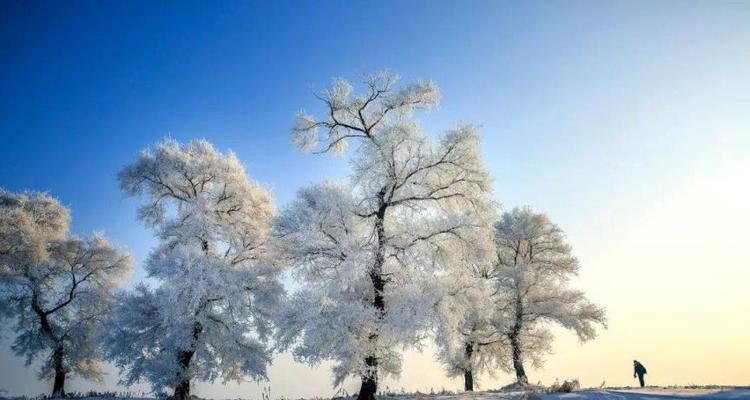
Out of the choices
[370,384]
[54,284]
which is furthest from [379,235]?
[54,284]

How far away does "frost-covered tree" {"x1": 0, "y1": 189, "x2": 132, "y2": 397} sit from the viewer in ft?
82.8

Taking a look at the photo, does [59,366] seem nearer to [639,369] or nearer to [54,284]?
[54,284]

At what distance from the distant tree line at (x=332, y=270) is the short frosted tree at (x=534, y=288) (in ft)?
0.24

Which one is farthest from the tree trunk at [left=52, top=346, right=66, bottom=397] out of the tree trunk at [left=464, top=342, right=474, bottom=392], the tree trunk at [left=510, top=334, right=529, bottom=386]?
the tree trunk at [left=510, top=334, right=529, bottom=386]

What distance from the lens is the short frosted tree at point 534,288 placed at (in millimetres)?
23969

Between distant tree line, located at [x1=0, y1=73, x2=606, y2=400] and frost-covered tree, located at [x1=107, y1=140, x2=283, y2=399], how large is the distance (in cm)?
6

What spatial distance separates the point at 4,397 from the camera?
21.6 metres

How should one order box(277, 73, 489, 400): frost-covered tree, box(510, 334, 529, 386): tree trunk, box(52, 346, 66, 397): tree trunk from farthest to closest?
box(52, 346, 66, 397): tree trunk → box(510, 334, 529, 386): tree trunk → box(277, 73, 489, 400): frost-covered tree

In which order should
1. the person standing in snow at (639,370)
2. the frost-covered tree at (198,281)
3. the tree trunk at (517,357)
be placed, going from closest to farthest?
1. the frost-covered tree at (198,281)
2. the person standing in snow at (639,370)
3. the tree trunk at (517,357)

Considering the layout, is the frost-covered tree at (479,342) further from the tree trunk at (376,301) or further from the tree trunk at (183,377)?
the tree trunk at (183,377)

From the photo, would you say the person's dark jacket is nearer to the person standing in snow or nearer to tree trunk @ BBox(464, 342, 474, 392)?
the person standing in snow

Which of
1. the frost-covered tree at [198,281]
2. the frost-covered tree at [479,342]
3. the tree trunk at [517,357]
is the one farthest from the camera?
the tree trunk at [517,357]

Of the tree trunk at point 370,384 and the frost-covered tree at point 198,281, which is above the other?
the frost-covered tree at point 198,281

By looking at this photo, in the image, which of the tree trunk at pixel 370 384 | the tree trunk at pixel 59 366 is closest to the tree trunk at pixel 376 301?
the tree trunk at pixel 370 384
